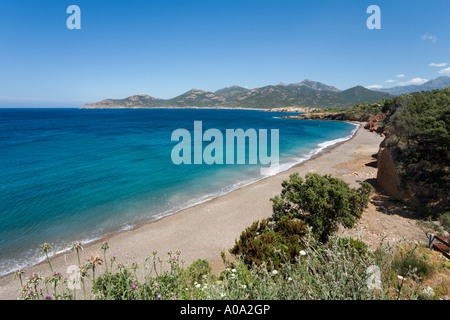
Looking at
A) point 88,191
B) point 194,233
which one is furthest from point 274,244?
point 88,191

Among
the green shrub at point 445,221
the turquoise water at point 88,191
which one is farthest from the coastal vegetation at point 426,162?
the turquoise water at point 88,191

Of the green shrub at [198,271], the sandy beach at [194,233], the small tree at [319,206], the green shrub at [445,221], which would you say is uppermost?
the small tree at [319,206]

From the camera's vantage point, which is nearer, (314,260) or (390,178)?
(314,260)

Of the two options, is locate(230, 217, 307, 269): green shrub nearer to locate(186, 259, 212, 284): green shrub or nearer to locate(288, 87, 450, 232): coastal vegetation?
locate(186, 259, 212, 284): green shrub

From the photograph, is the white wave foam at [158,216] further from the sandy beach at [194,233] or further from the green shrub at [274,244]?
the green shrub at [274,244]

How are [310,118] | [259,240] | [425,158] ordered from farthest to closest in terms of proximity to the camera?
[310,118], [425,158], [259,240]

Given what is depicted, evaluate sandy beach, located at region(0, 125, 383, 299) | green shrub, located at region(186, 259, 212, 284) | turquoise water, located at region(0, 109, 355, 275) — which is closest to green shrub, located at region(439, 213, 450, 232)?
sandy beach, located at region(0, 125, 383, 299)

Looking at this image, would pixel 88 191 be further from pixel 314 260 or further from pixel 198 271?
pixel 314 260

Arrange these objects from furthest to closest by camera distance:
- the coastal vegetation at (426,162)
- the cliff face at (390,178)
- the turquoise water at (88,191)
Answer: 1. the cliff face at (390,178)
2. the turquoise water at (88,191)
3. the coastal vegetation at (426,162)
